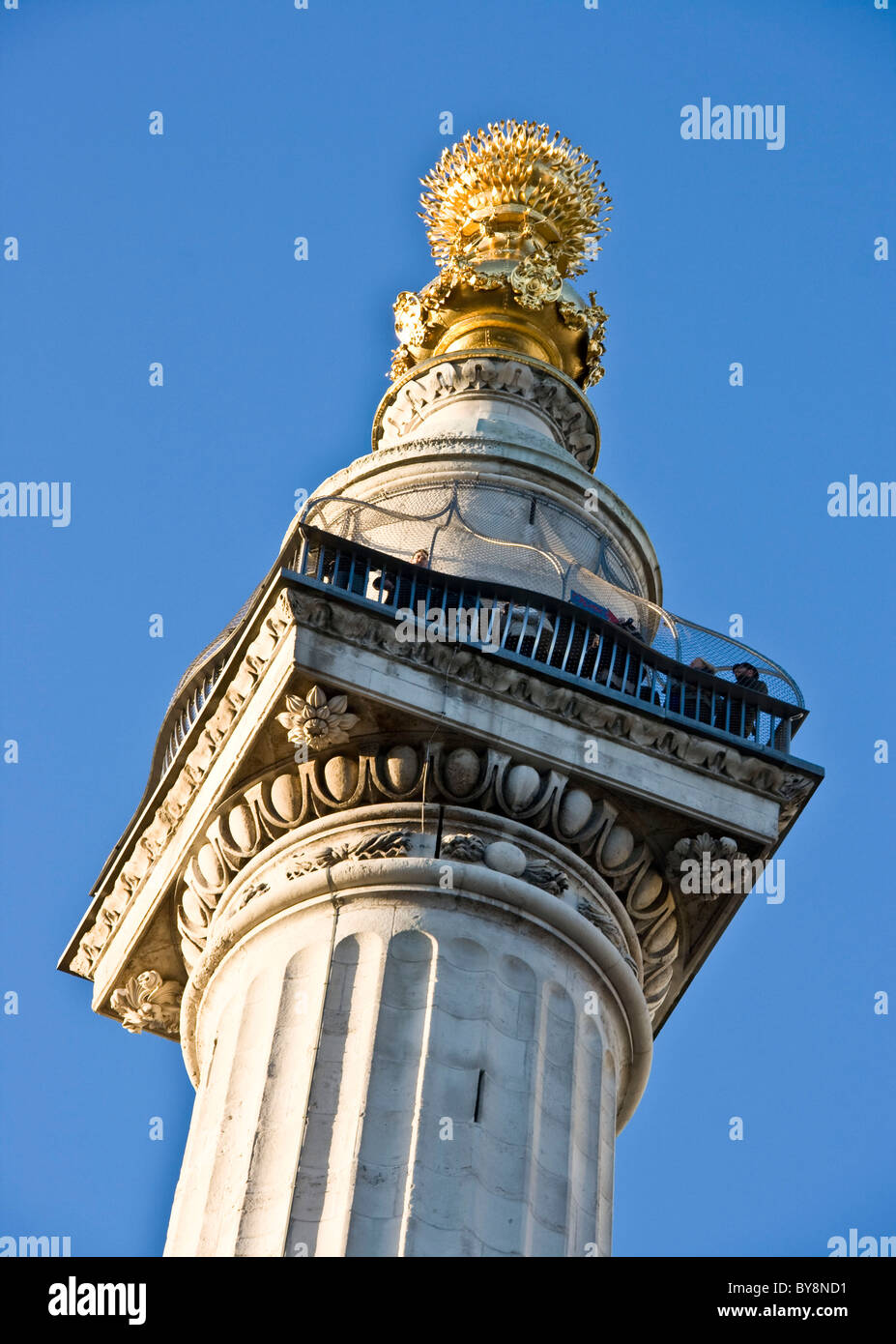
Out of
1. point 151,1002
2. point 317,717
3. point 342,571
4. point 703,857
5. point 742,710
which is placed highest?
point 342,571

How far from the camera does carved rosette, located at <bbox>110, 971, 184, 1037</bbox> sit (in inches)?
1113

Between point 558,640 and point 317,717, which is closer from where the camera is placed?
point 317,717

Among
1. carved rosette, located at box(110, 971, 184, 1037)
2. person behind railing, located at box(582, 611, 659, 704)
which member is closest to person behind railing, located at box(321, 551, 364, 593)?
person behind railing, located at box(582, 611, 659, 704)

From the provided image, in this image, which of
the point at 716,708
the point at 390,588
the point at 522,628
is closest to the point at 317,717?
the point at 390,588

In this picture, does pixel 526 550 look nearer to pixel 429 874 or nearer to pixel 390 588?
pixel 390 588

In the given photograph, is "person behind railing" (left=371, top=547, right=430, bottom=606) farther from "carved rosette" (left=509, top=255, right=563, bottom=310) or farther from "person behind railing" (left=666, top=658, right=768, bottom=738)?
"carved rosette" (left=509, top=255, right=563, bottom=310)

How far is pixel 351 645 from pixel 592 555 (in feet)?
22.0

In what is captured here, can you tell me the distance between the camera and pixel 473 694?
84.9 feet

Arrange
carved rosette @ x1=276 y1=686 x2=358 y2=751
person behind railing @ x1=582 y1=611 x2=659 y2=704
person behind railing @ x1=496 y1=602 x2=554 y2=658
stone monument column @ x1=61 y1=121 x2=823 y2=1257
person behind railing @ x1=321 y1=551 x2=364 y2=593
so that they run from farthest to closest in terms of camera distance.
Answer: person behind railing @ x1=582 y1=611 x2=659 y2=704 < person behind railing @ x1=496 y1=602 x2=554 y2=658 < person behind railing @ x1=321 y1=551 x2=364 y2=593 < carved rosette @ x1=276 y1=686 x2=358 y2=751 < stone monument column @ x1=61 y1=121 x2=823 y2=1257

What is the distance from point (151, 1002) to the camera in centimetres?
2830

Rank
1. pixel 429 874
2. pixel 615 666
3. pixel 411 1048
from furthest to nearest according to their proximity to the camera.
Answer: pixel 615 666 < pixel 429 874 < pixel 411 1048
